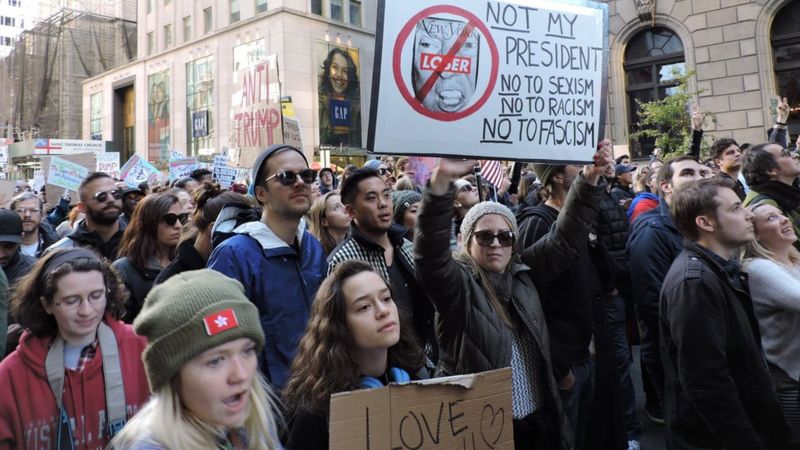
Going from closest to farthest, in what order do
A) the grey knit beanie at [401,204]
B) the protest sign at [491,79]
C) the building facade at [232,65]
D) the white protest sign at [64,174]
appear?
the protest sign at [491,79], the grey knit beanie at [401,204], the white protest sign at [64,174], the building facade at [232,65]

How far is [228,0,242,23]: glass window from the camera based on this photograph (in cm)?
3584

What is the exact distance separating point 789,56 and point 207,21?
33814 mm

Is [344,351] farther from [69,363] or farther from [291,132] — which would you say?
[291,132]

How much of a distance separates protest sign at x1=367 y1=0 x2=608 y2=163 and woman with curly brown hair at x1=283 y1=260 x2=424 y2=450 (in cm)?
75

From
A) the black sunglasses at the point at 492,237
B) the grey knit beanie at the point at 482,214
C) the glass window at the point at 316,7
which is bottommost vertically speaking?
the black sunglasses at the point at 492,237

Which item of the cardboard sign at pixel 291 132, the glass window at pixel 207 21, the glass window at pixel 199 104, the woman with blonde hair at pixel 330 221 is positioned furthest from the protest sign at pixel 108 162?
the glass window at pixel 207 21

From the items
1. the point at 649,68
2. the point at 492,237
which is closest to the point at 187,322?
the point at 492,237

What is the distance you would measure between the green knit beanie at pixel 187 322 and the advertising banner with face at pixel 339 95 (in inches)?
1297

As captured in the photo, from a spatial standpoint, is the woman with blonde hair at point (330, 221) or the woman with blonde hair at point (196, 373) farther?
the woman with blonde hair at point (330, 221)

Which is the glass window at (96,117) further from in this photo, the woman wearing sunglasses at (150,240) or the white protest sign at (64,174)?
the woman wearing sunglasses at (150,240)

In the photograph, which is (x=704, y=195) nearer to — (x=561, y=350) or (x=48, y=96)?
(x=561, y=350)

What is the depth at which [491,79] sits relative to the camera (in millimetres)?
3068

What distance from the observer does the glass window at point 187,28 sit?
39219mm

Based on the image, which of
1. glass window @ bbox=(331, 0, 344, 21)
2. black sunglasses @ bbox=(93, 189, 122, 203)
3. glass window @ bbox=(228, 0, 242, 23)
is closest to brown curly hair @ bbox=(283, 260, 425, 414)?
black sunglasses @ bbox=(93, 189, 122, 203)
